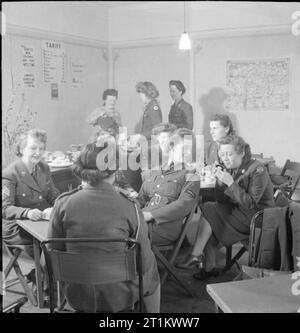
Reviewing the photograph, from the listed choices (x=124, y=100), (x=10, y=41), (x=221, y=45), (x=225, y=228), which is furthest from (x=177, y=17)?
(x=225, y=228)

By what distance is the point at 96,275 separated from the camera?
1578 millimetres

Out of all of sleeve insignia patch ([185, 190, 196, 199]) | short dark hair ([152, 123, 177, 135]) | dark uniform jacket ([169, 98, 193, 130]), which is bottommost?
sleeve insignia patch ([185, 190, 196, 199])

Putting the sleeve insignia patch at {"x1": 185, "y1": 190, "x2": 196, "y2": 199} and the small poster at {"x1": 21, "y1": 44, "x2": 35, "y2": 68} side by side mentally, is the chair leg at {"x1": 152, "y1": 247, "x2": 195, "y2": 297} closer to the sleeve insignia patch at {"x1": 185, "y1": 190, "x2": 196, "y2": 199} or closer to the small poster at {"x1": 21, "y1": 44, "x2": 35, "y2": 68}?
the sleeve insignia patch at {"x1": 185, "y1": 190, "x2": 196, "y2": 199}

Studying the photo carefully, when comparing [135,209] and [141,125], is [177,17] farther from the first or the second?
[135,209]

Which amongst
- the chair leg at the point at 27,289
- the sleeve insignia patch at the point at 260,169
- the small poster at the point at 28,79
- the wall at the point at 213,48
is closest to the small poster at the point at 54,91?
the small poster at the point at 28,79

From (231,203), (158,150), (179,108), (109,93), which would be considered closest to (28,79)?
(109,93)

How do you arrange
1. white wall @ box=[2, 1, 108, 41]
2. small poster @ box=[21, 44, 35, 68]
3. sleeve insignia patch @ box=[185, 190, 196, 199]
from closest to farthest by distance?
sleeve insignia patch @ box=[185, 190, 196, 199], white wall @ box=[2, 1, 108, 41], small poster @ box=[21, 44, 35, 68]

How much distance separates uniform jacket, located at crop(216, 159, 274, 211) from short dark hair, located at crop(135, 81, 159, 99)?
115 cm

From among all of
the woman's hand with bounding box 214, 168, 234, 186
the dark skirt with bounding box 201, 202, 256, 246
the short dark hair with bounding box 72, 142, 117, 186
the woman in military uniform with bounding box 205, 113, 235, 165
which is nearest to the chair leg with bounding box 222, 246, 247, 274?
the dark skirt with bounding box 201, 202, 256, 246

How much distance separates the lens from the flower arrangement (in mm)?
3216

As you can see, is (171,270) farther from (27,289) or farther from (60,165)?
(60,165)

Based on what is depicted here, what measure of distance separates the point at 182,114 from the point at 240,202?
126 cm

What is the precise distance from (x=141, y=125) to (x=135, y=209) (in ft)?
5.43

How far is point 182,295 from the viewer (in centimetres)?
251
